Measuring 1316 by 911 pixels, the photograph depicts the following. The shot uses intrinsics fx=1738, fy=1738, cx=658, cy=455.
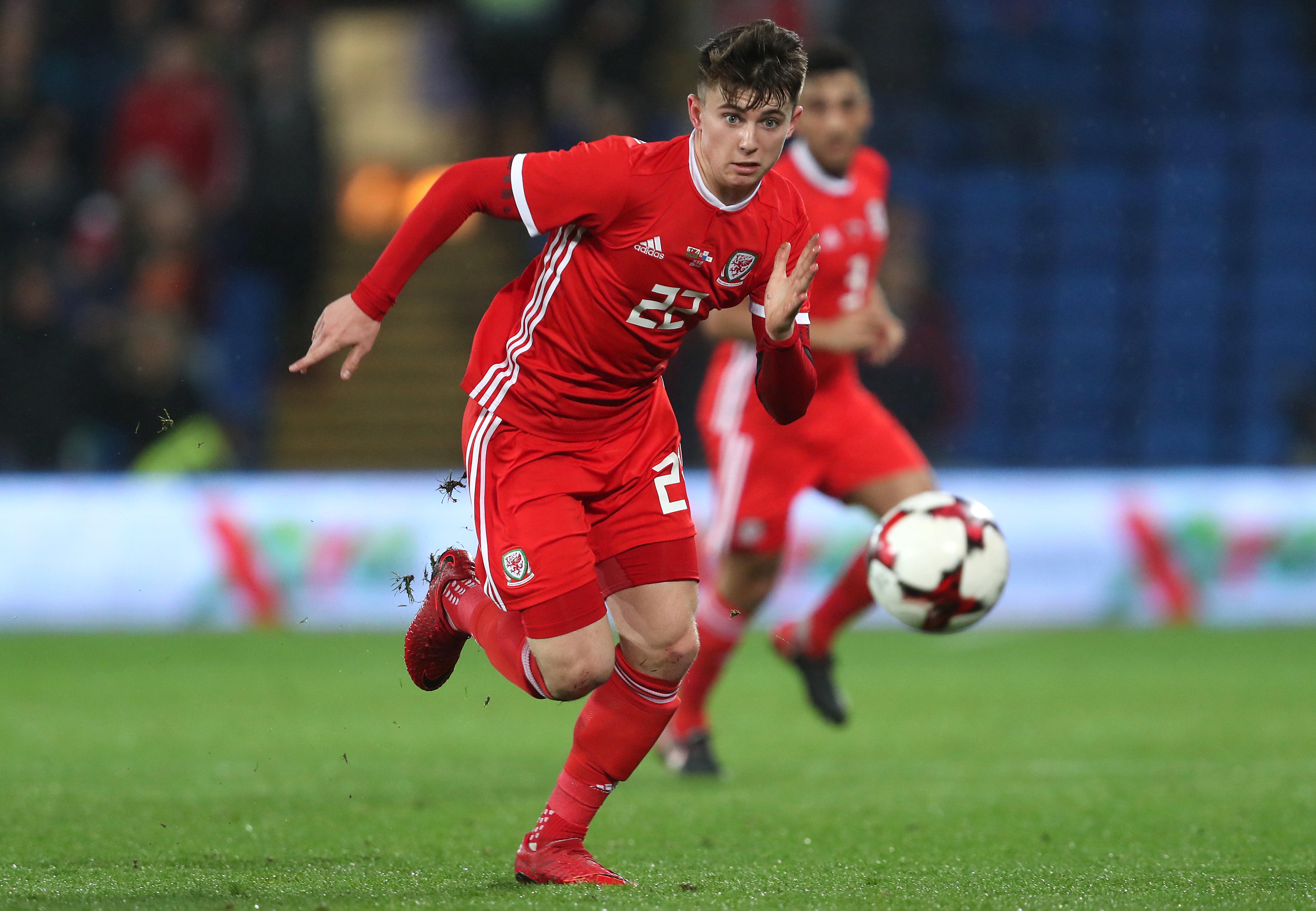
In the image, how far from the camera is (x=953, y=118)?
552 inches

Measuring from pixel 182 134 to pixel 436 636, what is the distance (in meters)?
8.60

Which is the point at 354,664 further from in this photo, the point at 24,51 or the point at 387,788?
the point at 24,51

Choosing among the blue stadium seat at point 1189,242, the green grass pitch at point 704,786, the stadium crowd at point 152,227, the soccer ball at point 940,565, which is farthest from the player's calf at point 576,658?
the blue stadium seat at point 1189,242

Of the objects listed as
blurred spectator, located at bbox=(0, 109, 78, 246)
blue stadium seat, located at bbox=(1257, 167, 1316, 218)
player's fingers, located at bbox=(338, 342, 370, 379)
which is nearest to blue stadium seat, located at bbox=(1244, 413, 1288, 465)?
blue stadium seat, located at bbox=(1257, 167, 1316, 218)

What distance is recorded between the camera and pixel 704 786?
19.4 feet

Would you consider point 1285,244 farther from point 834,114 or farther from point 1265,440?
point 834,114

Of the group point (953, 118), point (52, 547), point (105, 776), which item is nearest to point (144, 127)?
point (52, 547)

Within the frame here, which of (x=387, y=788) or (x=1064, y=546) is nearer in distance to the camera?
(x=387, y=788)

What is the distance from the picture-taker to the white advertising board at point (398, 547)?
10.5 m

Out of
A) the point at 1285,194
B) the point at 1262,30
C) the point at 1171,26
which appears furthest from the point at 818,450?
the point at 1262,30

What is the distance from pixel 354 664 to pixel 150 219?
13.7 ft

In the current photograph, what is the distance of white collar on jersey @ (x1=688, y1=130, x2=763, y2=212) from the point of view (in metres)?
4.03

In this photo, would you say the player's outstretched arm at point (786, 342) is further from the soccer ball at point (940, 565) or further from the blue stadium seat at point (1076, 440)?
the blue stadium seat at point (1076, 440)

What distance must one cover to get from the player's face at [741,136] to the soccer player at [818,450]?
2187 mm
